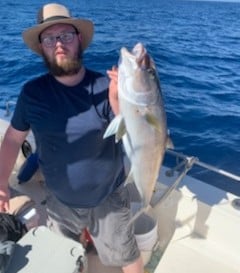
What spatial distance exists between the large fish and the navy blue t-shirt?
334 millimetres

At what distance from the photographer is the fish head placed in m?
1.95

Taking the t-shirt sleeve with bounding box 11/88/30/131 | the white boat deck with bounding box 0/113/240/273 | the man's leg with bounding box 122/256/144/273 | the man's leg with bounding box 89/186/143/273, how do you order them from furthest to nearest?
the white boat deck with bounding box 0/113/240/273
the man's leg with bounding box 122/256/144/273
the man's leg with bounding box 89/186/143/273
the t-shirt sleeve with bounding box 11/88/30/131

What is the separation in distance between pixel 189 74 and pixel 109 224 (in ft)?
26.1

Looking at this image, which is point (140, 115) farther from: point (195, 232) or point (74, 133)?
point (195, 232)

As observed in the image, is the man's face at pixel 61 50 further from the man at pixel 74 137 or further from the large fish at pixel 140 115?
the large fish at pixel 140 115

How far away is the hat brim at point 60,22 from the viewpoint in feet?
8.03

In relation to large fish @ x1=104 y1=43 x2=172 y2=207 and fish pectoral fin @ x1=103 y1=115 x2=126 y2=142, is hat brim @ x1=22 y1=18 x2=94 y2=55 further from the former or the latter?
fish pectoral fin @ x1=103 y1=115 x2=126 y2=142

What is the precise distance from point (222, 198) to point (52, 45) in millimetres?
1947

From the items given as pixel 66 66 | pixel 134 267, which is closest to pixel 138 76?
pixel 66 66

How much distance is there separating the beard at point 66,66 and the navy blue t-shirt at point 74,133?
88mm

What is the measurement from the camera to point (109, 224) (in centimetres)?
274

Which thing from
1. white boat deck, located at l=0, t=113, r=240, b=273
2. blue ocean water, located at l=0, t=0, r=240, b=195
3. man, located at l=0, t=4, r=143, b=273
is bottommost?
blue ocean water, located at l=0, t=0, r=240, b=195

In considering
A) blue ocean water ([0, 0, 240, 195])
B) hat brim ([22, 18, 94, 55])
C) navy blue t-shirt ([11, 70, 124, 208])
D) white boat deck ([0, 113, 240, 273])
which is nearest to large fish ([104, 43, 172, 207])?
navy blue t-shirt ([11, 70, 124, 208])

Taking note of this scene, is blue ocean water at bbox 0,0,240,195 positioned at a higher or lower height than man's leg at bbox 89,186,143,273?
lower
